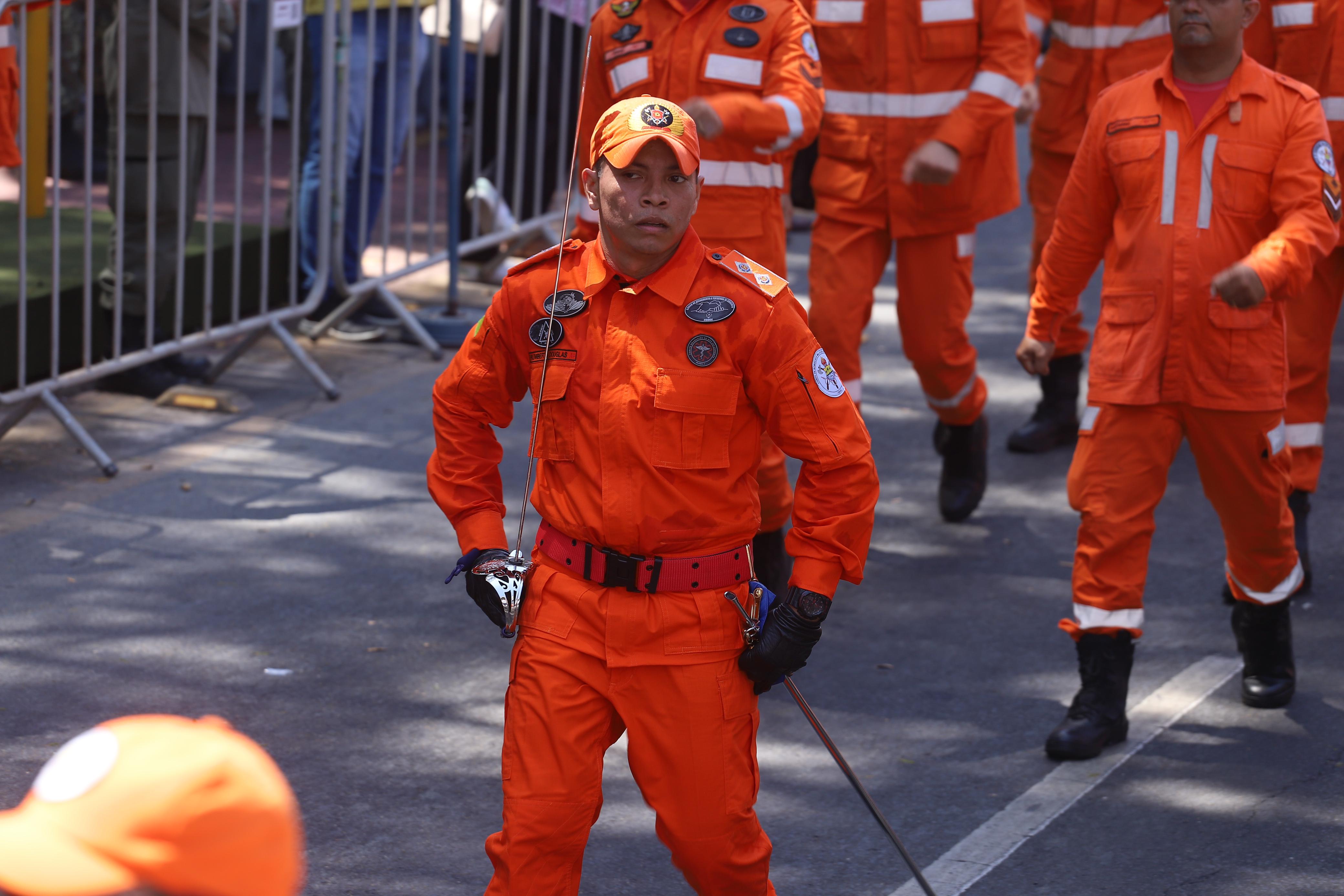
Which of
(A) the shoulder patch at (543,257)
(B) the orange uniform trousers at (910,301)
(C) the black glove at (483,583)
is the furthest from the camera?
(B) the orange uniform trousers at (910,301)

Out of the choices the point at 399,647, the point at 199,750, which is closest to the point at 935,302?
the point at 399,647

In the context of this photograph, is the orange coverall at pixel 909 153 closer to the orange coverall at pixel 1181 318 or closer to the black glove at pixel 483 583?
the orange coverall at pixel 1181 318

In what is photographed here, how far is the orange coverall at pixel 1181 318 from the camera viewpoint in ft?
14.3

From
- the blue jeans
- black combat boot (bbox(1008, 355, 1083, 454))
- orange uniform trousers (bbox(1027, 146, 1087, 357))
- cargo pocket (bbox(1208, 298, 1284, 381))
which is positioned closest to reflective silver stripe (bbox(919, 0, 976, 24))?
orange uniform trousers (bbox(1027, 146, 1087, 357))

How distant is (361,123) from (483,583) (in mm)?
5358

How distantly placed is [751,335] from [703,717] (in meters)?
0.73

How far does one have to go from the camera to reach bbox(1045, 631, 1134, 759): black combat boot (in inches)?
180

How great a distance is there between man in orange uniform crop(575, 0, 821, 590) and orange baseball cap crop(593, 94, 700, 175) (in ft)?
5.42

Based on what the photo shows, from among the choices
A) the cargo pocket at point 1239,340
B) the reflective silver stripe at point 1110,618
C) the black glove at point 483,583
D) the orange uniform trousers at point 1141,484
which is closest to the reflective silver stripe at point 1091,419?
the orange uniform trousers at point 1141,484

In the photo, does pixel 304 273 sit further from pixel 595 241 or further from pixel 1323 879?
pixel 1323 879

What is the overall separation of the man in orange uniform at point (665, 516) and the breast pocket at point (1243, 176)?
156 cm

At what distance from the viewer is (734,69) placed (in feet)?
16.9

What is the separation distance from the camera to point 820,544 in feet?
10.9

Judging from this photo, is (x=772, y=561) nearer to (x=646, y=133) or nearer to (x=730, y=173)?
(x=730, y=173)
